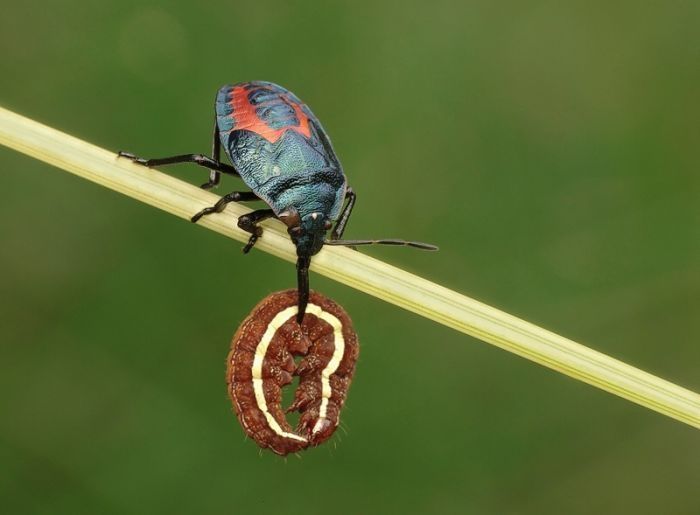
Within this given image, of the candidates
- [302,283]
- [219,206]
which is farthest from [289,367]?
[219,206]

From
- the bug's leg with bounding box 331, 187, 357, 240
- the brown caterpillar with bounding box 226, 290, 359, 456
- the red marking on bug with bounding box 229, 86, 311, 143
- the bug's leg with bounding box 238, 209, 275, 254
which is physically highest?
the red marking on bug with bounding box 229, 86, 311, 143

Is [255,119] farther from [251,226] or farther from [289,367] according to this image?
[289,367]

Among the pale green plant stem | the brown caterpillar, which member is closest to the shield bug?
the brown caterpillar

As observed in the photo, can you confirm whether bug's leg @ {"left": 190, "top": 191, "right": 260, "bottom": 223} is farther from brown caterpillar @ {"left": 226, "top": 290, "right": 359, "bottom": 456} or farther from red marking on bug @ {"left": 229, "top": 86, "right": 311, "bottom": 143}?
brown caterpillar @ {"left": 226, "top": 290, "right": 359, "bottom": 456}

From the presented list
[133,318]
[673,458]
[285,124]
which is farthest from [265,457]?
[673,458]

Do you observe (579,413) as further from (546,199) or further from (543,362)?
(543,362)

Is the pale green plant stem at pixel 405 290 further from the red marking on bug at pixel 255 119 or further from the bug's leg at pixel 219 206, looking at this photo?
the red marking on bug at pixel 255 119

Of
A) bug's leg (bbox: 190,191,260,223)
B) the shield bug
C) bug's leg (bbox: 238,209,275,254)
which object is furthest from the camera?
the shield bug
